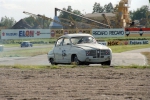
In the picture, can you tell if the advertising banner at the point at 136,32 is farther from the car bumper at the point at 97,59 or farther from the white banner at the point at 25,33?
the car bumper at the point at 97,59

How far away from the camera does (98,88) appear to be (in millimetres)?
10555

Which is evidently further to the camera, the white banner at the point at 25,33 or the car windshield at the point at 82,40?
the white banner at the point at 25,33

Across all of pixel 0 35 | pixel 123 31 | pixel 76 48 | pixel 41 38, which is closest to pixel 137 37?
pixel 123 31

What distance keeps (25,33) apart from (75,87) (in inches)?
2111

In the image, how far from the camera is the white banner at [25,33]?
206 feet

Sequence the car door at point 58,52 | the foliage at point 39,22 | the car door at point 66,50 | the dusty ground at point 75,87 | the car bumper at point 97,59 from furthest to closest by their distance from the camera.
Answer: the foliage at point 39,22 < the car door at point 58,52 < the car door at point 66,50 < the car bumper at point 97,59 < the dusty ground at point 75,87

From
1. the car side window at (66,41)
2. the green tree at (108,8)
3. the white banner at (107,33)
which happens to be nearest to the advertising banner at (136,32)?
the white banner at (107,33)

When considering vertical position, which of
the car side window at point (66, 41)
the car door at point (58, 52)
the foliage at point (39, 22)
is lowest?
the car door at point (58, 52)

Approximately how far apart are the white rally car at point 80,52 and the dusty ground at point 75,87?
5890 mm

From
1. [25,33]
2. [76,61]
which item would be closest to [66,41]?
[76,61]

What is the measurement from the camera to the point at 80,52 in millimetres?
20000

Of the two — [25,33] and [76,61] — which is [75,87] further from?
[25,33]

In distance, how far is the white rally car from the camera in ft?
65.7

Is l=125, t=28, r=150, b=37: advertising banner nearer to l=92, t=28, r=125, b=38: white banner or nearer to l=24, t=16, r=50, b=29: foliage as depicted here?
l=92, t=28, r=125, b=38: white banner
